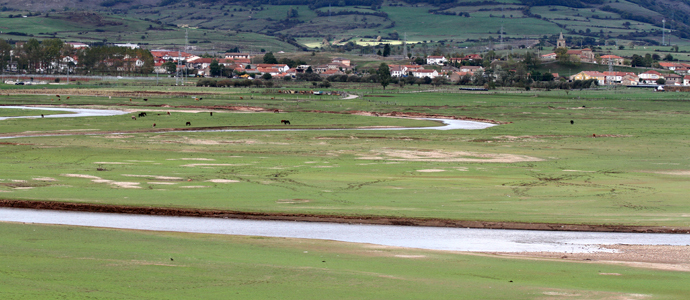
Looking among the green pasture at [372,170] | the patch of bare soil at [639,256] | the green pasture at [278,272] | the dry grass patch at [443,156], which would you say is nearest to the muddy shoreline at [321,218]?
the green pasture at [372,170]

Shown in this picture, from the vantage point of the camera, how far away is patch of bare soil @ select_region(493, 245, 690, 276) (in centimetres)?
1960

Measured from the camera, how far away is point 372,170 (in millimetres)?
38281

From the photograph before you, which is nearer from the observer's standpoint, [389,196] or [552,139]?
[389,196]

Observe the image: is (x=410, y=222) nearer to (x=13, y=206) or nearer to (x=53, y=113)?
(x=13, y=206)

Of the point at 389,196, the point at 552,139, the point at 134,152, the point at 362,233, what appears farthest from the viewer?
the point at 552,139

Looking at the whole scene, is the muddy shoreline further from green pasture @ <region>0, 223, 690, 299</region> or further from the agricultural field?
green pasture @ <region>0, 223, 690, 299</region>

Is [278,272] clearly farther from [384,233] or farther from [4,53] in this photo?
[4,53]

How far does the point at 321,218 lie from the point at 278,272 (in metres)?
9.14

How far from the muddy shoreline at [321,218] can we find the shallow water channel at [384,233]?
1.35 feet

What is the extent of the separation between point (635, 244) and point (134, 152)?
3285 cm

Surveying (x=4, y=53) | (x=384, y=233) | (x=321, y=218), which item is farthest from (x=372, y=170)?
Result: (x=4, y=53)

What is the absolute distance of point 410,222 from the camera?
85.7ft

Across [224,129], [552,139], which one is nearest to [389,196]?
[552,139]

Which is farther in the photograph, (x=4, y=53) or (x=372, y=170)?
(x=4, y=53)
